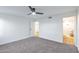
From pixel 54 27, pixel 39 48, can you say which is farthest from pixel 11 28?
pixel 54 27

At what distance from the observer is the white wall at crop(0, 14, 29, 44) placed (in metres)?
4.87

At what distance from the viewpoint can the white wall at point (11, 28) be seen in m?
4.87

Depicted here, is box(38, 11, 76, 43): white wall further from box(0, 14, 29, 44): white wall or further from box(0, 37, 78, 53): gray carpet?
box(0, 14, 29, 44): white wall

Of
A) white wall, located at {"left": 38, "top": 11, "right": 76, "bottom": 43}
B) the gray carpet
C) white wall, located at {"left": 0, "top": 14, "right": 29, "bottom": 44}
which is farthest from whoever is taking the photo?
white wall, located at {"left": 38, "top": 11, "right": 76, "bottom": 43}

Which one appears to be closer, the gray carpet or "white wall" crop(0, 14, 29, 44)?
the gray carpet

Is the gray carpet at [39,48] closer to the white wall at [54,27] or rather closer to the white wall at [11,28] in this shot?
the white wall at [11,28]

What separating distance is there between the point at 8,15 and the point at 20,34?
1.89m

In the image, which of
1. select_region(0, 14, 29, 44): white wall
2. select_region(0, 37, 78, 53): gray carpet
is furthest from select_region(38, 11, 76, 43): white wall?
select_region(0, 14, 29, 44): white wall

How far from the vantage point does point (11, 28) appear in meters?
5.50

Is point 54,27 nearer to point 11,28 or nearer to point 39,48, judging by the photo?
point 39,48
